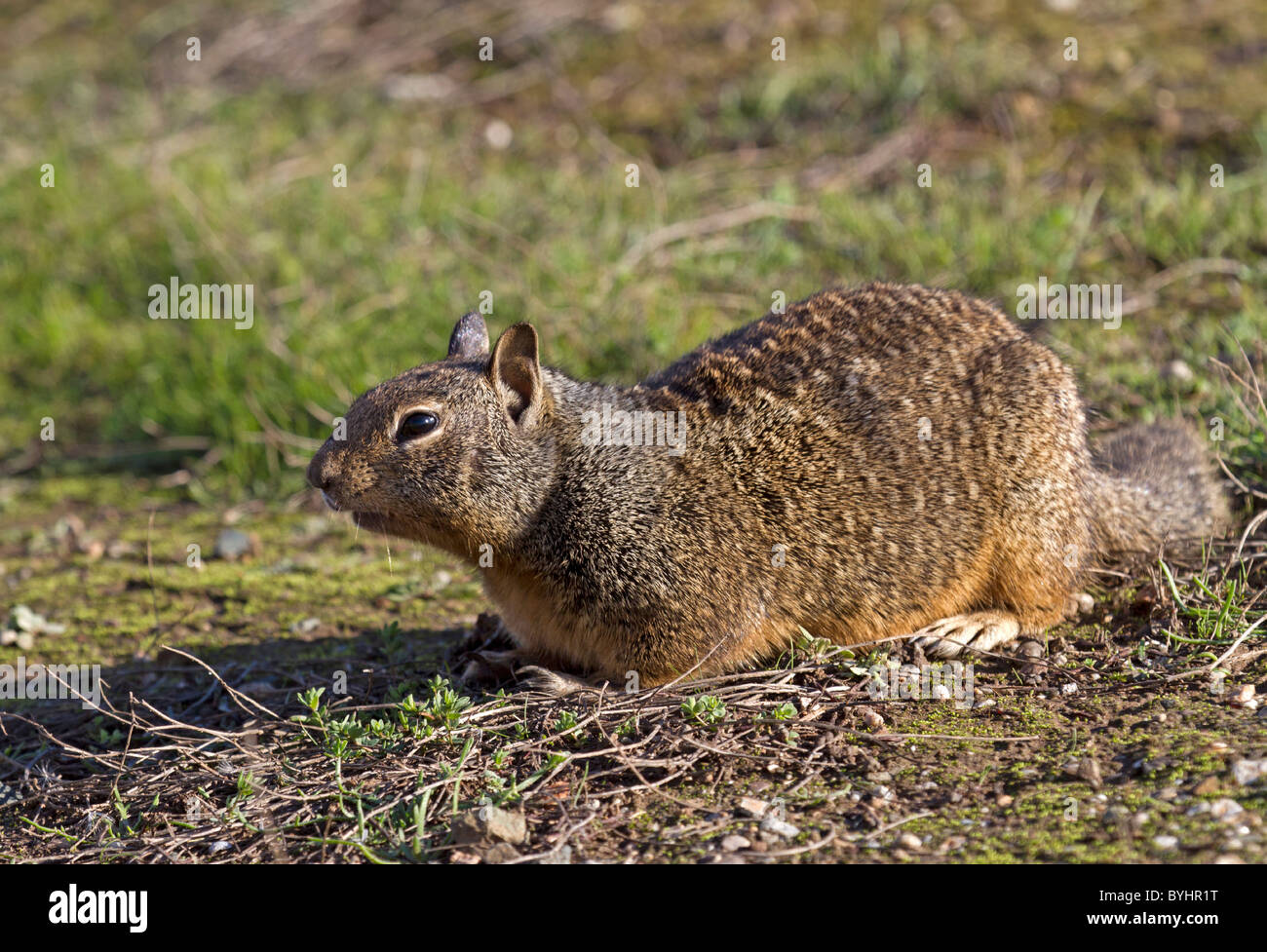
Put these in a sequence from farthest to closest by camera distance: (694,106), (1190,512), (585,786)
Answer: (694,106) → (1190,512) → (585,786)

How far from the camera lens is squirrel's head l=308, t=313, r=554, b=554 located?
4832 millimetres

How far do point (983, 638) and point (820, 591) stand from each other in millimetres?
674

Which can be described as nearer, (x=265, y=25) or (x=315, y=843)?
(x=315, y=843)

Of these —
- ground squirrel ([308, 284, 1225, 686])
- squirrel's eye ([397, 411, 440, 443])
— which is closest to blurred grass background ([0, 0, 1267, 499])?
ground squirrel ([308, 284, 1225, 686])

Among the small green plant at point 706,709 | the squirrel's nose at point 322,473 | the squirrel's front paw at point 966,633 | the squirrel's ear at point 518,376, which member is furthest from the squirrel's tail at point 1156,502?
the squirrel's nose at point 322,473

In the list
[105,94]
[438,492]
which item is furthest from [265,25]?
[438,492]

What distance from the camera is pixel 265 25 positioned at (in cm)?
1220

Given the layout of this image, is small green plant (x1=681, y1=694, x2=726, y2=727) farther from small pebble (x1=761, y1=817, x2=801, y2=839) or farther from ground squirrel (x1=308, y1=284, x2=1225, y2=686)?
small pebble (x1=761, y1=817, x2=801, y2=839)

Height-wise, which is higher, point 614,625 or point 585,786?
point 614,625

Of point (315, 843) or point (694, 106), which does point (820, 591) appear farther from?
point (694, 106)

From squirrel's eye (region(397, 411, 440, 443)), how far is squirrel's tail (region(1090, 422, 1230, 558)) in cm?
258

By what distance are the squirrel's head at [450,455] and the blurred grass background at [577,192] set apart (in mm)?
2359

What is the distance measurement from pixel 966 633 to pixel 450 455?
2.06 metres
